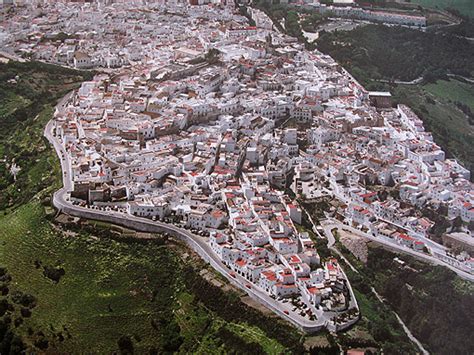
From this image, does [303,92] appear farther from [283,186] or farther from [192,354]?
[192,354]

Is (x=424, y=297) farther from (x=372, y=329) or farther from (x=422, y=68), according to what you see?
(x=422, y=68)

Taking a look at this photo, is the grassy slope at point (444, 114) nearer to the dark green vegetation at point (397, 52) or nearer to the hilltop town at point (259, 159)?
the dark green vegetation at point (397, 52)

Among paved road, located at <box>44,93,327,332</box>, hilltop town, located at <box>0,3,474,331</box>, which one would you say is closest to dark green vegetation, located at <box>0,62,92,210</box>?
hilltop town, located at <box>0,3,474,331</box>

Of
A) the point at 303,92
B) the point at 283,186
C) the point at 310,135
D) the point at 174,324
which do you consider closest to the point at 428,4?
the point at 303,92

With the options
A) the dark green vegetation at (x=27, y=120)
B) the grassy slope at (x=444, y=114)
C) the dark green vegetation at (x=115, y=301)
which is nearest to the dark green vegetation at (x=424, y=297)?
the dark green vegetation at (x=115, y=301)

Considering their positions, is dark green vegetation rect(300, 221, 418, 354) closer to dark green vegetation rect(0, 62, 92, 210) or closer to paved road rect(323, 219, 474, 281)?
paved road rect(323, 219, 474, 281)

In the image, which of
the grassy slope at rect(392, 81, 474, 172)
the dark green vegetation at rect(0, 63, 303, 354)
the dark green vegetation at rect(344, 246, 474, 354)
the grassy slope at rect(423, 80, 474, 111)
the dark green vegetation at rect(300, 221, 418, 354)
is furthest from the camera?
the grassy slope at rect(423, 80, 474, 111)
